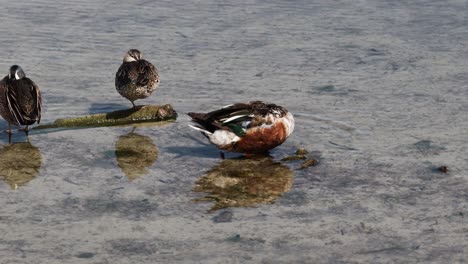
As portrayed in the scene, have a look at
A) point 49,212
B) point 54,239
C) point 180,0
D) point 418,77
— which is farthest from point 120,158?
point 180,0

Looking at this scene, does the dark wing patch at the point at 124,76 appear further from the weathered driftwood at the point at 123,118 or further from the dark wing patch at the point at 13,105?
the dark wing patch at the point at 13,105

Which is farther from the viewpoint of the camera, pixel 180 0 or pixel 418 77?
pixel 180 0

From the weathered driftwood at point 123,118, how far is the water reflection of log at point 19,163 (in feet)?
2.21

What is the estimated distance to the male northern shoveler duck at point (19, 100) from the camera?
10.7 meters

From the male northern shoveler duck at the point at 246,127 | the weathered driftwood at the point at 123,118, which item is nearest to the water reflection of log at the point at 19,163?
the weathered driftwood at the point at 123,118

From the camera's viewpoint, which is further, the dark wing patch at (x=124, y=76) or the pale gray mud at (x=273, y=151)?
the dark wing patch at (x=124, y=76)

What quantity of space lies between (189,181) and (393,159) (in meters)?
2.23

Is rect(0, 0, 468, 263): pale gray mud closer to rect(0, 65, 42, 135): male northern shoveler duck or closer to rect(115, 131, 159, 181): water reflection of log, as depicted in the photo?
rect(115, 131, 159, 181): water reflection of log

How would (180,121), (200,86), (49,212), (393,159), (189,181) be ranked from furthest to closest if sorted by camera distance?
(200,86) < (180,121) < (393,159) < (189,181) < (49,212)

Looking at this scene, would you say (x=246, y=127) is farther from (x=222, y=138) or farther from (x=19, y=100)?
(x=19, y=100)

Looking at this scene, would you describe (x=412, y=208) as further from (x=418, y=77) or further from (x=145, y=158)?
(x=418, y=77)

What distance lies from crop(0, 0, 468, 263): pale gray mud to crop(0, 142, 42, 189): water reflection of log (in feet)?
0.12

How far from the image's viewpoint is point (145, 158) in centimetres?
1005

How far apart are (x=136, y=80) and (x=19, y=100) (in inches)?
59.7
